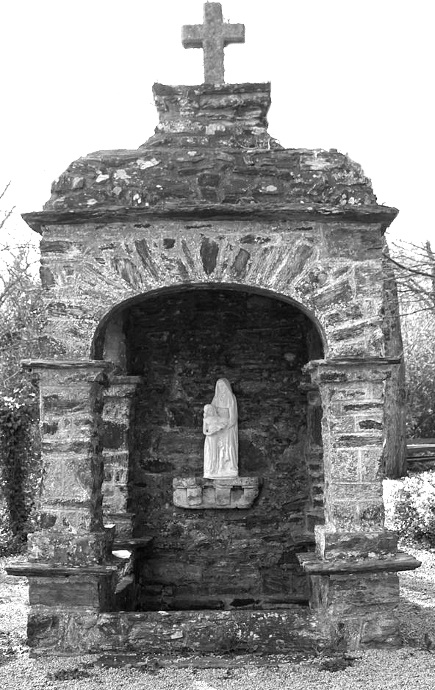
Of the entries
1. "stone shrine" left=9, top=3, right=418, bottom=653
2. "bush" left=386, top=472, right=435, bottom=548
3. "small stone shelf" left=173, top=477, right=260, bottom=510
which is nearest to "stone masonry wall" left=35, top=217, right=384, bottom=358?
"stone shrine" left=9, top=3, right=418, bottom=653

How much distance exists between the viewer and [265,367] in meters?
7.11

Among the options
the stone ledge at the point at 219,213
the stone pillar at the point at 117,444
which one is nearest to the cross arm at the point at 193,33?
the stone ledge at the point at 219,213

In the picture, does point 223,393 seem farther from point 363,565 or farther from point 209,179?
point 363,565

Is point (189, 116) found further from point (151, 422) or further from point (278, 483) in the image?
point (278, 483)

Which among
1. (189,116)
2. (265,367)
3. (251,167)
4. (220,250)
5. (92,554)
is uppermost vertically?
(189,116)

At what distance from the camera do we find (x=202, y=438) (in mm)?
7074

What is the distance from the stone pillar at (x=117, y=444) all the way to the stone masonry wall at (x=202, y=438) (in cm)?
8

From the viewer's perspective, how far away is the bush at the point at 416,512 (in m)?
9.48

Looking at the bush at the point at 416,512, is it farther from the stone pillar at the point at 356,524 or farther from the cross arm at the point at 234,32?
the cross arm at the point at 234,32

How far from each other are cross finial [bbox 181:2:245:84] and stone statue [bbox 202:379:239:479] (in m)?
2.57

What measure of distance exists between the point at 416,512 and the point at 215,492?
3.81 meters

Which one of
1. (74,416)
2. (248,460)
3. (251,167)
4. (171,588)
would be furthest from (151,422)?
(251,167)

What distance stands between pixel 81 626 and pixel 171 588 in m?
1.98

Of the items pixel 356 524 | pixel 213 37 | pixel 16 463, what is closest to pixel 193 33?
pixel 213 37
